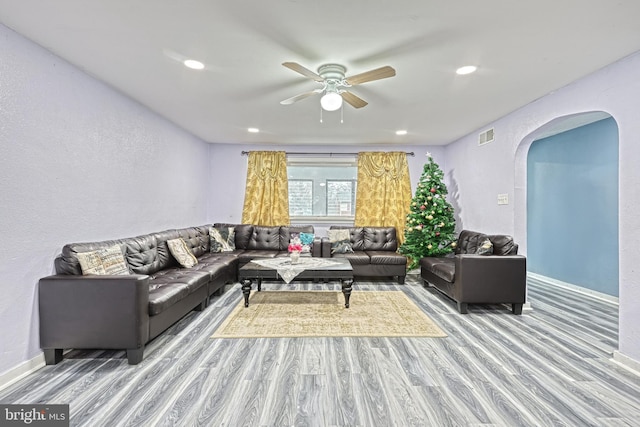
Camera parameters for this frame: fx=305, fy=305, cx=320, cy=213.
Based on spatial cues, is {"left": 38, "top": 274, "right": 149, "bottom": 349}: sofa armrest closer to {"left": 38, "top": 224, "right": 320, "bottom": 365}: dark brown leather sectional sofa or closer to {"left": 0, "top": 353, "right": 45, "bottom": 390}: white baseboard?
{"left": 38, "top": 224, "right": 320, "bottom": 365}: dark brown leather sectional sofa

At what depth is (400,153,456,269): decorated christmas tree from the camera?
5461 millimetres

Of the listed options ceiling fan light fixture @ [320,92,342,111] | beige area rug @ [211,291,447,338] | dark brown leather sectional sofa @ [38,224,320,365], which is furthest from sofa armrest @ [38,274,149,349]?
ceiling fan light fixture @ [320,92,342,111]

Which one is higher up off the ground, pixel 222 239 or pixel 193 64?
pixel 193 64

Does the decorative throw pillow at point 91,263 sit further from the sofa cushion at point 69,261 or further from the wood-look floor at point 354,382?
Answer: the wood-look floor at point 354,382

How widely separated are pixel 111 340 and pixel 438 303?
381 cm

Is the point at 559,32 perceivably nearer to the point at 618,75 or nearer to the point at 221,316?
the point at 618,75

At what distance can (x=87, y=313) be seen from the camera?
2.53 meters

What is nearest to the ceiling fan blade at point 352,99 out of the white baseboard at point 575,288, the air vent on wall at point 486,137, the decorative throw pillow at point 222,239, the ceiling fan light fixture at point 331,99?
the ceiling fan light fixture at point 331,99

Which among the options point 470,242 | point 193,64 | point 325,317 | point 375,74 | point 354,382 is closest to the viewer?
point 354,382

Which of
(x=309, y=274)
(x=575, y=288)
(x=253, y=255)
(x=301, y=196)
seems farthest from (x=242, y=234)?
(x=575, y=288)

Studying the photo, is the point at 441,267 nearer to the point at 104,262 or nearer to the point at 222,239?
the point at 222,239

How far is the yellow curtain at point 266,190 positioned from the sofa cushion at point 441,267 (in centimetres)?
296

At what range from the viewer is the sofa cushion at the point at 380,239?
600 cm

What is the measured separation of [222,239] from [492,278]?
14.2ft
